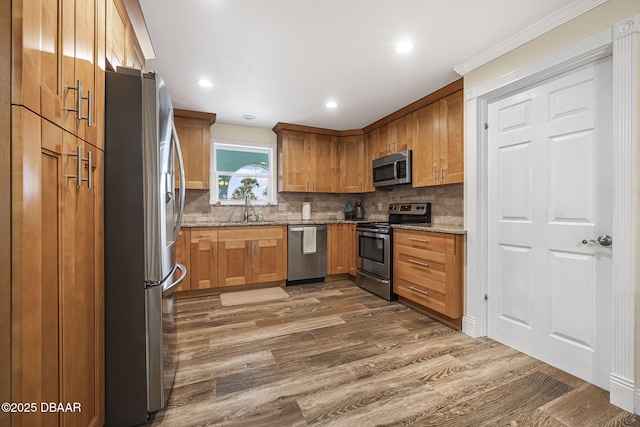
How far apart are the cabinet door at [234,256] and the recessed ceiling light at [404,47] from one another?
8.76ft

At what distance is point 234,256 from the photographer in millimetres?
3693

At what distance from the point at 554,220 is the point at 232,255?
3.31 meters

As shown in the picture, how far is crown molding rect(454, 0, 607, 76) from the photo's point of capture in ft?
5.66

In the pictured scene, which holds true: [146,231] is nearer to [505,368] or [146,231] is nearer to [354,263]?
[505,368]

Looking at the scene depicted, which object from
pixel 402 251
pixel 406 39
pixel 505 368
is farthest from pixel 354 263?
pixel 406 39

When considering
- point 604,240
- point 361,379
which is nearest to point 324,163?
point 361,379

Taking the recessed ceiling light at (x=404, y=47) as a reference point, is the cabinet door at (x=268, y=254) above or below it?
below

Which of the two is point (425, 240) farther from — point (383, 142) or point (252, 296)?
point (252, 296)

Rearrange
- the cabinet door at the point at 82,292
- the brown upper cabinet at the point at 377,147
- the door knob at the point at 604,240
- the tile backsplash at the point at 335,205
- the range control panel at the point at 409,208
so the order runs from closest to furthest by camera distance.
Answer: the cabinet door at the point at 82,292
the door knob at the point at 604,240
the brown upper cabinet at the point at 377,147
the tile backsplash at the point at 335,205
the range control panel at the point at 409,208

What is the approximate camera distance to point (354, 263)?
420 cm

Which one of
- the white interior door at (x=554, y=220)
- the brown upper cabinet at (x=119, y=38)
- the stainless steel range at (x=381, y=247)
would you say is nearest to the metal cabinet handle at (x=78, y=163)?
the brown upper cabinet at (x=119, y=38)

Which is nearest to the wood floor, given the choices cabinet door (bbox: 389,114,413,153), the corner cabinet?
the corner cabinet

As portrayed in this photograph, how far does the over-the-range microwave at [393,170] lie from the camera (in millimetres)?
3513

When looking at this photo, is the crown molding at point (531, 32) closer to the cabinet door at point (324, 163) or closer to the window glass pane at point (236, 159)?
the cabinet door at point (324, 163)
